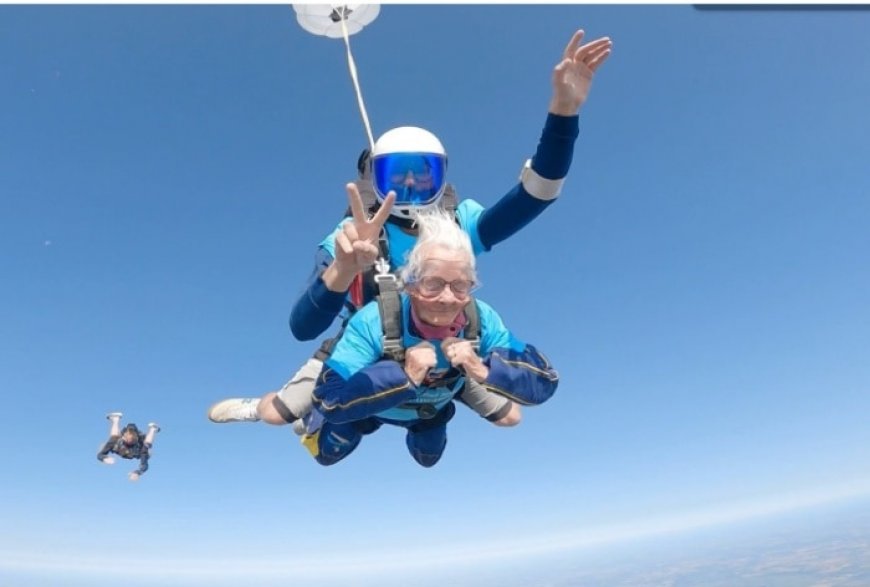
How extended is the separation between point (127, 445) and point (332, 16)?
9.59 meters

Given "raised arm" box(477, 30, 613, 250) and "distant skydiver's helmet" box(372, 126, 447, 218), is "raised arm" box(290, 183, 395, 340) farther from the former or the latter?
"raised arm" box(477, 30, 613, 250)

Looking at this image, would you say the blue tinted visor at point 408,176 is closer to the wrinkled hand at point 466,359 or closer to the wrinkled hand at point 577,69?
the wrinkled hand at point 577,69

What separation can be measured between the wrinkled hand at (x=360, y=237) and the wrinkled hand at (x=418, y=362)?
1.45 feet

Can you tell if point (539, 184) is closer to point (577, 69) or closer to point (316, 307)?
point (577, 69)

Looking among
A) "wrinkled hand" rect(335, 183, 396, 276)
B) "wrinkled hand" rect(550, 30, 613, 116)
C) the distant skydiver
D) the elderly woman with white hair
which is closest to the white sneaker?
the elderly woman with white hair

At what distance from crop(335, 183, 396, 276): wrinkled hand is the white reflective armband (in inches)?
38.7

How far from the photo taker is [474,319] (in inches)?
96.0

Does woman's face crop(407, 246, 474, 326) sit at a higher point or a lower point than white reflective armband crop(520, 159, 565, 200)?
lower

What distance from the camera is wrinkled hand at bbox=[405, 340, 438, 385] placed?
205cm

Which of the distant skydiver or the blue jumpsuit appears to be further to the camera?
the distant skydiver

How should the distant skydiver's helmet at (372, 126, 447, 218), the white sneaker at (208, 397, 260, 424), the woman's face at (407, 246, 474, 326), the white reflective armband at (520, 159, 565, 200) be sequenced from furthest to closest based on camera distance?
the white sneaker at (208, 397, 260, 424)
the white reflective armband at (520, 159, 565, 200)
the distant skydiver's helmet at (372, 126, 447, 218)
the woman's face at (407, 246, 474, 326)

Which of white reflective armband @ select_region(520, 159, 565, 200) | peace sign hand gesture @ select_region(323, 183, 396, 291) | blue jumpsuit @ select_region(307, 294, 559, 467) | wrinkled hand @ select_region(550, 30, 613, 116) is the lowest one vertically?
blue jumpsuit @ select_region(307, 294, 559, 467)

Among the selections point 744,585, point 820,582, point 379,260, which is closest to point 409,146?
point 379,260

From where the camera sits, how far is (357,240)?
2.17 m
